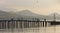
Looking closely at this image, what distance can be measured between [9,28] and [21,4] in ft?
1.24

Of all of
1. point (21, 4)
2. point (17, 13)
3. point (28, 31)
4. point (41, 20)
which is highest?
point (21, 4)

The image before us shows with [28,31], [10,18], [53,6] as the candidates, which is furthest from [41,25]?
[10,18]

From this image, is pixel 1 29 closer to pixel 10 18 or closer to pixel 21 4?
pixel 10 18

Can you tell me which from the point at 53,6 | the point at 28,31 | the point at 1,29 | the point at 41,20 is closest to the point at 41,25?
the point at 41,20

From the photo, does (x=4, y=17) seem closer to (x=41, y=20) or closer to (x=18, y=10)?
(x=18, y=10)

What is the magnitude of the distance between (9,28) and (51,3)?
2.31ft

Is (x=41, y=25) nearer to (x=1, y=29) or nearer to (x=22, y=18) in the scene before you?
(x=22, y=18)

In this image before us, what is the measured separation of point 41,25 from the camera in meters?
1.73

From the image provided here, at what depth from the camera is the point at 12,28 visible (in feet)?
5.57

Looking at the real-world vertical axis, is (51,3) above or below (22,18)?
above

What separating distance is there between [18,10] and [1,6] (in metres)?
0.24

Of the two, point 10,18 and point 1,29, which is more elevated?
point 10,18

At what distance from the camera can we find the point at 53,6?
5.78ft

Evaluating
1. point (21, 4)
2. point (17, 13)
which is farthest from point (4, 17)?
point (21, 4)
